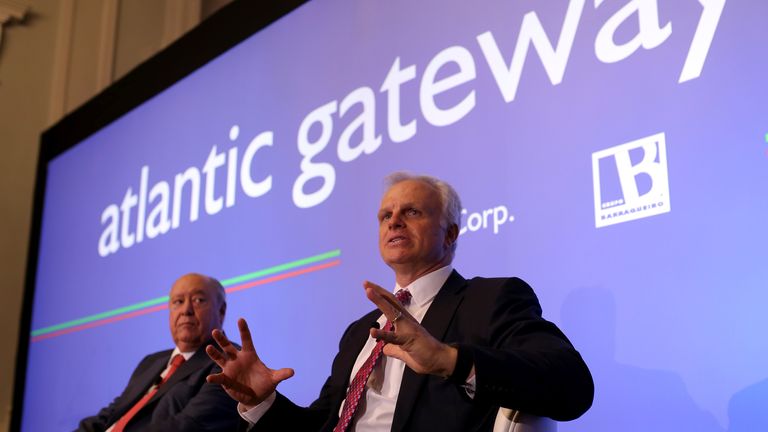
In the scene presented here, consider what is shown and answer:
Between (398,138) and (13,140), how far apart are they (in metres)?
3.92

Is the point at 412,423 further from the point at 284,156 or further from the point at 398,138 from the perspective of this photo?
the point at 284,156

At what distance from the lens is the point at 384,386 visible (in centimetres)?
200

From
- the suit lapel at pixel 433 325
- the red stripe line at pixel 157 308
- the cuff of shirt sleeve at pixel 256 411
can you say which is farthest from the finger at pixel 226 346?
the red stripe line at pixel 157 308

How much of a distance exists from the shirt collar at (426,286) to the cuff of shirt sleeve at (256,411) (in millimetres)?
412

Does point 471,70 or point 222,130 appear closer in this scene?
point 471,70

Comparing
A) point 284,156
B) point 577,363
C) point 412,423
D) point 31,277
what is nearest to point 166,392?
point 284,156

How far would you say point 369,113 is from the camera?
10.5 ft

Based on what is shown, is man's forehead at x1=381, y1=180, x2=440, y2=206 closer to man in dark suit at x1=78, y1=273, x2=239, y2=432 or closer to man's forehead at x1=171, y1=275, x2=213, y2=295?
man in dark suit at x1=78, y1=273, x2=239, y2=432

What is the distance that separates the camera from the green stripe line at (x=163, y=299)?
329 cm

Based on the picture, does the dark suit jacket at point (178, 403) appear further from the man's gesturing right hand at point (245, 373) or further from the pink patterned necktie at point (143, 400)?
the man's gesturing right hand at point (245, 373)

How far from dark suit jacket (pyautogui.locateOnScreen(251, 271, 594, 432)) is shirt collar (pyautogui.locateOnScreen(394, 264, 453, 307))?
0.03 meters

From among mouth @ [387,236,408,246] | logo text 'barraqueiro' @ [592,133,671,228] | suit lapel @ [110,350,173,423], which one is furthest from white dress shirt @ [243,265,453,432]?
suit lapel @ [110,350,173,423]

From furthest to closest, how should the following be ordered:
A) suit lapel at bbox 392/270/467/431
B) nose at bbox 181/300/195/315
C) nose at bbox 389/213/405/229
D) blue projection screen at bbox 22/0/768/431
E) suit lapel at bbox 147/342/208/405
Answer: nose at bbox 181/300/195/315 → suit lapel at bbox 147/342/208/405 → nose at bbox 389/213/405/229 → blue projection screen at bbox 22/0/768/431 → suit lapel at bbox 392/270/467/431

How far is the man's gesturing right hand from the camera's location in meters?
1.96
